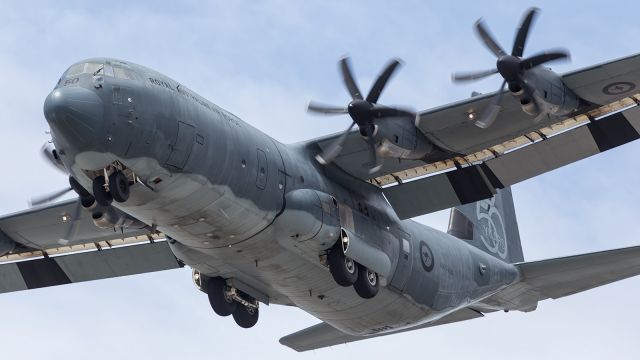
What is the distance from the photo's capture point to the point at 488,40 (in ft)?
84.8

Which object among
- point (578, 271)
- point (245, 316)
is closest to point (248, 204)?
point (245, 316)

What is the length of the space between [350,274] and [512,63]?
20.1 feet

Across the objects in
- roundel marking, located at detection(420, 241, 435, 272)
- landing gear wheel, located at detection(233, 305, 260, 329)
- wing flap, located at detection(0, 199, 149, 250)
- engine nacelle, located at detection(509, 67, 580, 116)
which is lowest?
wing flap, located at detection(0, 199, 149, 250)

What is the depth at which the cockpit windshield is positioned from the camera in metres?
22.5

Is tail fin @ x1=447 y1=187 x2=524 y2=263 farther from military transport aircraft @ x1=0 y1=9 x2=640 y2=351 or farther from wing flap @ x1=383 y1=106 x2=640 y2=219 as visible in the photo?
wing flap @ x1=383 y1=106 x2=640 y2=219

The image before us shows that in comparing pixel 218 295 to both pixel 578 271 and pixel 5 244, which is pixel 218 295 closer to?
pixel 5 244

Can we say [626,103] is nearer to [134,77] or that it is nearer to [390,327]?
[390,327]

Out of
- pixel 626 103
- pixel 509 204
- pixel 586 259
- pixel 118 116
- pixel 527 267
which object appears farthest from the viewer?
pixel 509 204

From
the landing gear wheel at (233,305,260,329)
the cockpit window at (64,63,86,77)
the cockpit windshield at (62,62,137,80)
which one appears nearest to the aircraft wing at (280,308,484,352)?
the landing gear wheel at (233,305,260,329)

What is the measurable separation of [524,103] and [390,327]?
764 centimetres

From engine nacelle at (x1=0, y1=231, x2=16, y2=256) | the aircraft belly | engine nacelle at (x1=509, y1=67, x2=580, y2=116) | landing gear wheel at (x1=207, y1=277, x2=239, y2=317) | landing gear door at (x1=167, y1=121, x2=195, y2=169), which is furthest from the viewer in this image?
engine nacelle at (x1=0, y1=231, x2=16, y2=256)

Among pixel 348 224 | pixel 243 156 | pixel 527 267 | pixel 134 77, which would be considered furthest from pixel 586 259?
pixel 134 77

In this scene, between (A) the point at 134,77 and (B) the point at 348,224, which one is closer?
(A) the point at 134,77

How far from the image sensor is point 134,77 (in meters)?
22.9
